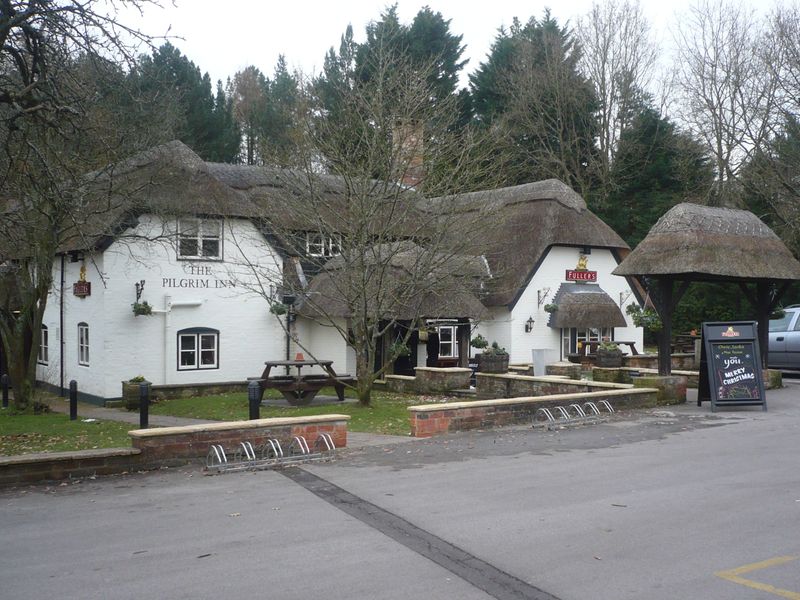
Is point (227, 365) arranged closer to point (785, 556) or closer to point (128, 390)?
point (128, 390)

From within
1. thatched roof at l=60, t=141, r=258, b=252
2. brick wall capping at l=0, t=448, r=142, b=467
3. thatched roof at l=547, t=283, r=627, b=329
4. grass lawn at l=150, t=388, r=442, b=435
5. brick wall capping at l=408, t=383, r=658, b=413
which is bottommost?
grass lawn at l=150, t=388, r=442, b=435

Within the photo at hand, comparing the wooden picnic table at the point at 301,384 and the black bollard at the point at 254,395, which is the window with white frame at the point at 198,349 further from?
the black bollard at the point at 254,395

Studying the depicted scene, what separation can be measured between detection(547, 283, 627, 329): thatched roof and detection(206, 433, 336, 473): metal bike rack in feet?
61.5

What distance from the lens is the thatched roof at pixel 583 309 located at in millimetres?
29281

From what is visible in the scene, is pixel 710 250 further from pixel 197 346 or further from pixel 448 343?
pixel 197 346

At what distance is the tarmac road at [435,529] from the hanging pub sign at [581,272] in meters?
18.8

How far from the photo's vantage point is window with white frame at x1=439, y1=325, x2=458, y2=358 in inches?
1073

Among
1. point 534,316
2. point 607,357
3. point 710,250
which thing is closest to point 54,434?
point 607,357

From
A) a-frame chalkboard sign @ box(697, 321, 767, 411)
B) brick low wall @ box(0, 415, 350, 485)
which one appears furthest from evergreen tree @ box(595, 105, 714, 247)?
brick low wall @ box(0, 415, 350, 485)

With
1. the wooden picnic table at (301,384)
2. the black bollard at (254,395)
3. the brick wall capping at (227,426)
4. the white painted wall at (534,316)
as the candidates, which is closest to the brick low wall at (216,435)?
the brick wall capping at (227,426)

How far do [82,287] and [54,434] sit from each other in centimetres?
771

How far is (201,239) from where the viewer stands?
2356 cm

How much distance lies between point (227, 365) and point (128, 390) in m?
3.20

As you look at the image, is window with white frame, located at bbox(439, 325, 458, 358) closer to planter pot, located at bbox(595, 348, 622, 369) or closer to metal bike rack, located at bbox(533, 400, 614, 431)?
planter pot, located at bbox(595, 348, 622, 369)
